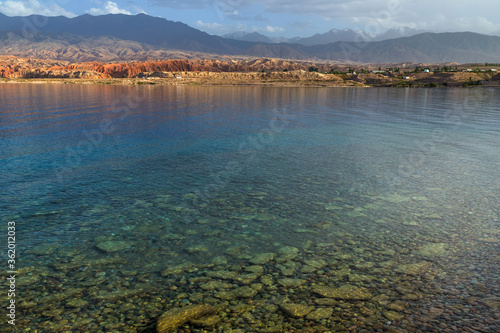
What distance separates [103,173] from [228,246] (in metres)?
12.1

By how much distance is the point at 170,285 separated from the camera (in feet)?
33.4

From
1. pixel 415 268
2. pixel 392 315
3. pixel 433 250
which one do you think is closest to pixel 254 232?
pixel 415 268

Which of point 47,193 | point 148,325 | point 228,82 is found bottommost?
point 148,325

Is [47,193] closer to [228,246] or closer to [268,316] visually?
[228,246]

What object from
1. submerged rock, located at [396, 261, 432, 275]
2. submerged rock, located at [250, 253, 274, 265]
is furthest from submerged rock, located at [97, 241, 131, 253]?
submerged rock, located at [396, 261, 432, 275]

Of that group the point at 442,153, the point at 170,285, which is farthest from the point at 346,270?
the point at 442,153

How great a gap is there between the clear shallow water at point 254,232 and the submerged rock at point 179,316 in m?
0.31

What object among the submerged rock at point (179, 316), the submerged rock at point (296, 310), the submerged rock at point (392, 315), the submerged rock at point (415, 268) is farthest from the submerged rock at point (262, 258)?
the submerged rock at point (415, 268)

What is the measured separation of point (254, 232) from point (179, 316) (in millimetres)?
5439

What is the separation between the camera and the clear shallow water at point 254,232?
9211mm

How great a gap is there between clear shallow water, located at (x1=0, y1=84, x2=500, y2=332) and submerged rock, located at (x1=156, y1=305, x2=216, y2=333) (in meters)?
0.31

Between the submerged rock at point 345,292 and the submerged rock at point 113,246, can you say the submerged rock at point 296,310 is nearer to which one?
the submerged rock at point 345,292

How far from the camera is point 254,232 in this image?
1366 centimetres

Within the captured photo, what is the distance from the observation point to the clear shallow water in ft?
30.2
